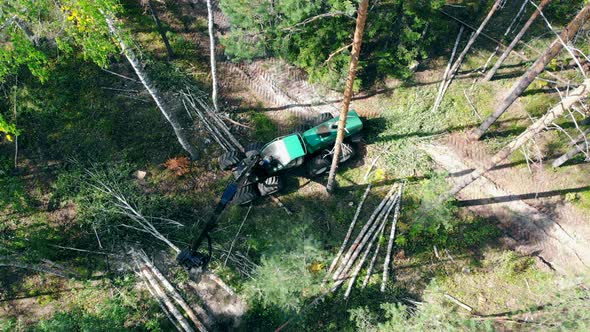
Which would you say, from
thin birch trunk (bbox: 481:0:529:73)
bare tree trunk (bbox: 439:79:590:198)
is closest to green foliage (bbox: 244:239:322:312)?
bare tree trunk (bbox: 439:79:590:198)

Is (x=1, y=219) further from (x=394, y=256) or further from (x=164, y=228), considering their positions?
(x=394, y=256)

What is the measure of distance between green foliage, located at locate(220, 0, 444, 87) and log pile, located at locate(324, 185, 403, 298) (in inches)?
216

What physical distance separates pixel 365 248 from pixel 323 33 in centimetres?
818

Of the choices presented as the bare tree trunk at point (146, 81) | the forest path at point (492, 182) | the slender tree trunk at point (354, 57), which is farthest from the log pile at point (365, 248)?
the bare tree trunk at point (146, 81)

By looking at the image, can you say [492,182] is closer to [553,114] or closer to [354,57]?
[553,114]

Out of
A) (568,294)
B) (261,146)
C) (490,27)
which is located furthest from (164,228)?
(490,27)

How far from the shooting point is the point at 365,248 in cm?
1241

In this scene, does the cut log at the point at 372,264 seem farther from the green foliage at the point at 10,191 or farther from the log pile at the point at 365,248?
the green foliage at the point at 10,191

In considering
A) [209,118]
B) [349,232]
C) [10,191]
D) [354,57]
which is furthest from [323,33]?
[10,191]

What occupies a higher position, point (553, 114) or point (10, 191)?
point (553, 114)

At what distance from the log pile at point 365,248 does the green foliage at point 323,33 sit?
547 centimetres

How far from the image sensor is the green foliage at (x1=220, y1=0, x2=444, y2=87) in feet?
41.5

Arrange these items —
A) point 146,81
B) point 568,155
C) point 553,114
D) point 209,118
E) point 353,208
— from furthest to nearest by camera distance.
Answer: point 209,118
point 353,208
point 568,155
point 146,81
point 553,114

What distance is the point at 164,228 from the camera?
41.3 ft
